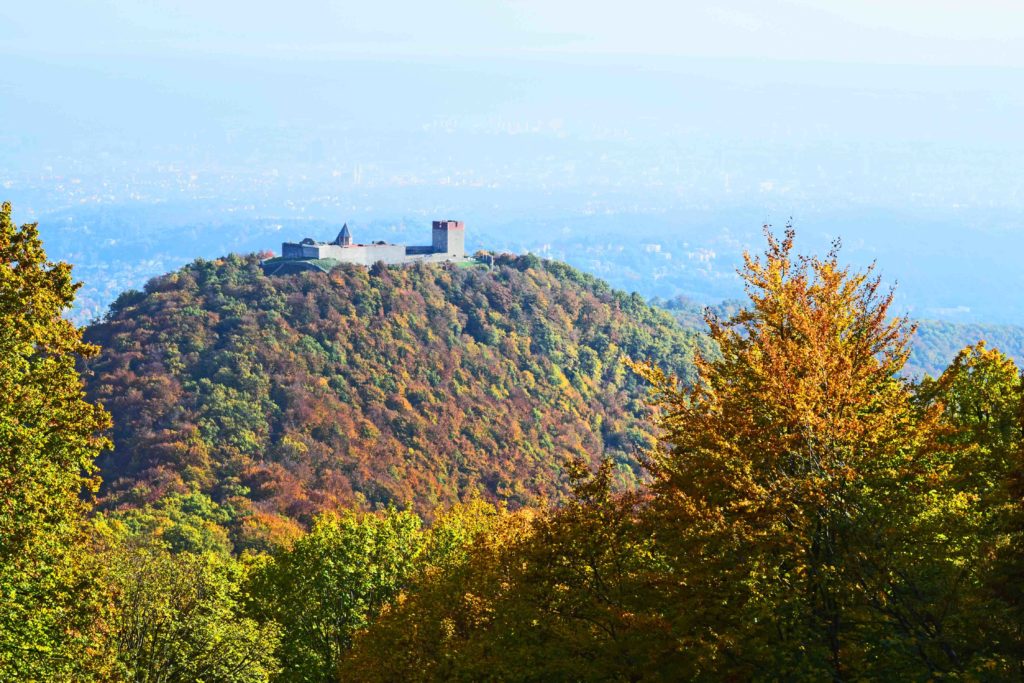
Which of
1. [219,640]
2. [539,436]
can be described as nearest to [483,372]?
[539,436]

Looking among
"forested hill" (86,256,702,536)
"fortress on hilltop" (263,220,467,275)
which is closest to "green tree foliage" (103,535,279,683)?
"forested hill" (86,256,702,536)

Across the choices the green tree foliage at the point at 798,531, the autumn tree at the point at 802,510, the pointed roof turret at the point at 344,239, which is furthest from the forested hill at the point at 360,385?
the autumn tree at the point at 802,510

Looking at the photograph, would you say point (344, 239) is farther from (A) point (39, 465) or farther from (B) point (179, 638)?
(A) point (39, 465)

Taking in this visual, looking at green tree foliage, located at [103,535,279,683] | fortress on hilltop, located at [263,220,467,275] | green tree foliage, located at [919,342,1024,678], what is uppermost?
fortress on hilltop, located at [263,220,467,275]

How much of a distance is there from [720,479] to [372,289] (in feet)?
428

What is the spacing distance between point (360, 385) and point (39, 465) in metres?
111

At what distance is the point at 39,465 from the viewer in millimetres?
25203

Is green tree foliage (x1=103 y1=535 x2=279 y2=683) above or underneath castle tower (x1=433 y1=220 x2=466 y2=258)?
underneath

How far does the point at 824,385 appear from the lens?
2020 cm

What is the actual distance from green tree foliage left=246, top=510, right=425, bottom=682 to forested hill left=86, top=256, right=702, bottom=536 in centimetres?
5526

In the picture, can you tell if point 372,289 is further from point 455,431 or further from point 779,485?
point 779,485

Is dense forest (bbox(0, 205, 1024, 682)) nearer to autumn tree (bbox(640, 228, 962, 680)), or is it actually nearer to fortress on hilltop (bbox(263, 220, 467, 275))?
autumn tree (bbox(640, 228, 962, 680))

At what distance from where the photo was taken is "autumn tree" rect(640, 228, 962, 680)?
18.7m

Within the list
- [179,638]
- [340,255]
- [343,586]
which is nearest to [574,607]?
[179,638]
